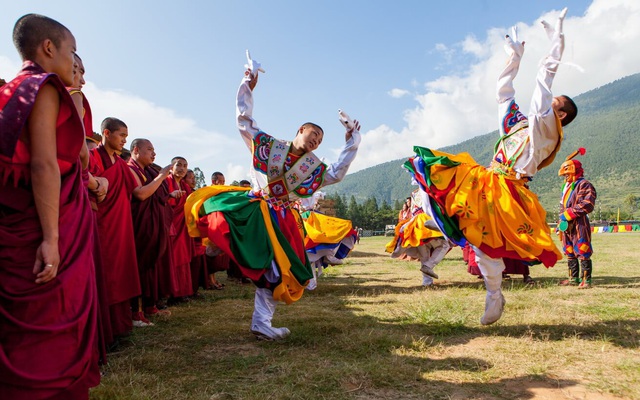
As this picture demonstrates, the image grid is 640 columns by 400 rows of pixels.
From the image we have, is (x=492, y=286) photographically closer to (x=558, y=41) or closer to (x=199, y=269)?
(x=558, y=41)

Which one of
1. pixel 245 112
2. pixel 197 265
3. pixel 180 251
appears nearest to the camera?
pixel 245 112

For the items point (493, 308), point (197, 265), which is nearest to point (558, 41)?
point (493, 308)

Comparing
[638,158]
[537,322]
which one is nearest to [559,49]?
[537,322]

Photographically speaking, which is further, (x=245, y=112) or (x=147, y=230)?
(x=147, y=230)

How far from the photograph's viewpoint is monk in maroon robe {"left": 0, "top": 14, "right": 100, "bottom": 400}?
5.97 feet

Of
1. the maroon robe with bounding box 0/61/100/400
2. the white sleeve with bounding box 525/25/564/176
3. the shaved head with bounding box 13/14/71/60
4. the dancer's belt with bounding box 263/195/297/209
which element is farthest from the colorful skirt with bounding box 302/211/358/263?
the shaved head with bounding box 13/14/71/60

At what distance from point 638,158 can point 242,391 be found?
193 m

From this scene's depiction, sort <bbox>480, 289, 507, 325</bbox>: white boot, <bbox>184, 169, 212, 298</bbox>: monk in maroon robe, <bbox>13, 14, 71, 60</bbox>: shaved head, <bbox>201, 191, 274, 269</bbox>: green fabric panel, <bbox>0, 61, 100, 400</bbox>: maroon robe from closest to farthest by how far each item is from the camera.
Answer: <bbox>0, 61, 100, 400</bbox>: maroon robe, <bbox>13, 14, 71, 60</bbox>: shaved head, <bbox>201, 191, 274, 269</bbox>: green fabric panel, <bbox>480, 289, 507, 325</bbox>: white boot, <bbox>184, 169, 212, 298</bbox>: monk in maroon robe

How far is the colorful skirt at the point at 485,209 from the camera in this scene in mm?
4047

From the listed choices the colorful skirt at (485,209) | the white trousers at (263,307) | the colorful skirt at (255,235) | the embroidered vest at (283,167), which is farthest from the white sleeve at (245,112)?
the colorful skirt at (485,209)

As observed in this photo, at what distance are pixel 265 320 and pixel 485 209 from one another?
238cm

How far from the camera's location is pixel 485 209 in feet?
13.5

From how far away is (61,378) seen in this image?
1.88 m

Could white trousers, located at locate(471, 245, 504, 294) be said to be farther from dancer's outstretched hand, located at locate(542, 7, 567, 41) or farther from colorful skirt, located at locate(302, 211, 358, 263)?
colorful skirt, located at locate(302, 211, 358, 263)
